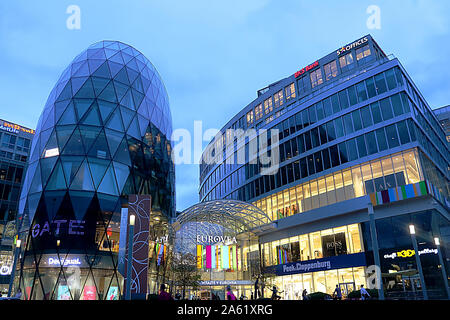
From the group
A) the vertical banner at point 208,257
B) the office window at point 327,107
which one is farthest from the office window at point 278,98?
the vertical banner at point 208,257

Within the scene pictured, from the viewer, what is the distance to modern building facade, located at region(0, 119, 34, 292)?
164 feet

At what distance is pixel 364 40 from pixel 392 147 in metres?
26.9

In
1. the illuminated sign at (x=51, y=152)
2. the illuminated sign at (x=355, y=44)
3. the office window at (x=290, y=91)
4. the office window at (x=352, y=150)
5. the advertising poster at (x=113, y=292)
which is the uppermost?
the illuminated sign at (x=355, y=44)

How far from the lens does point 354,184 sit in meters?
37.4

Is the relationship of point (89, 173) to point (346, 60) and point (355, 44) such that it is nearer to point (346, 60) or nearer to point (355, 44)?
point (346, 60)

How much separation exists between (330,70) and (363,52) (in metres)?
5.73

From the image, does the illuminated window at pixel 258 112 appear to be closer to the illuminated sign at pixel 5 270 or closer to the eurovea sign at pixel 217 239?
the eurovea sign at pixel 217 239

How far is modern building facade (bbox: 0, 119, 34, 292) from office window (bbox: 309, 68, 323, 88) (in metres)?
48.6

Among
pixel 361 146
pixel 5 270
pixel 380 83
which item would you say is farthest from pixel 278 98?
pixel 5 270

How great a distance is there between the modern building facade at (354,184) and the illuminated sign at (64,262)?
1032 inches

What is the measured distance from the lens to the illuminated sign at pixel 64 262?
954 inches

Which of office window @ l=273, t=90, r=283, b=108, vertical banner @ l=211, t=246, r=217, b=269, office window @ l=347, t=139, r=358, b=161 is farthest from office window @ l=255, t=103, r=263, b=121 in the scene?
vertical banner @ l=211, t=246, r=217, b=269

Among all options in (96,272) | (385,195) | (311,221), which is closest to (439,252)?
(385,195)

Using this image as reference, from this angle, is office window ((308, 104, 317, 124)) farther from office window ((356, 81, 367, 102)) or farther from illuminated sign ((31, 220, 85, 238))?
illuminated sign ((31, 220, 85, 238))
